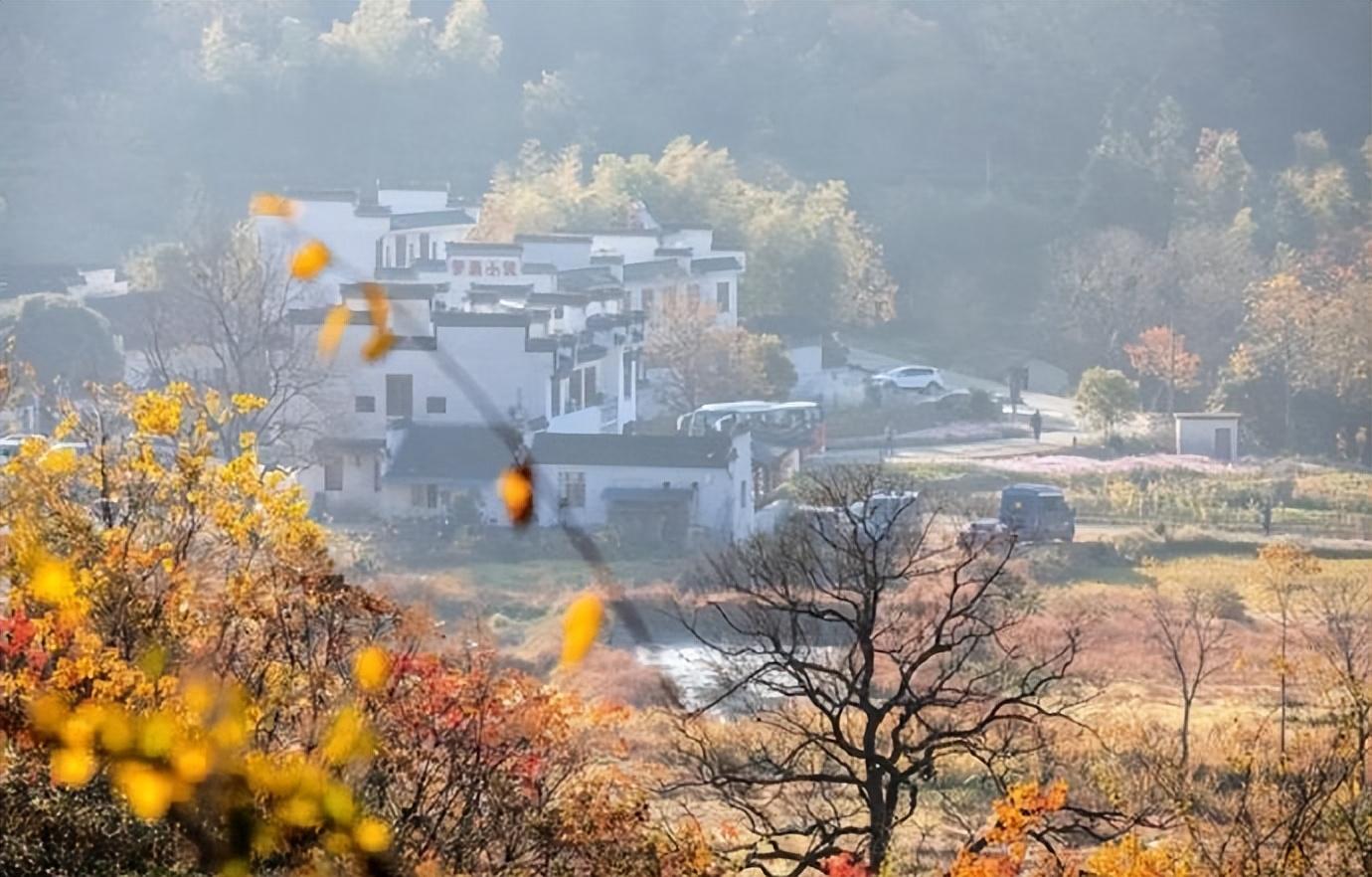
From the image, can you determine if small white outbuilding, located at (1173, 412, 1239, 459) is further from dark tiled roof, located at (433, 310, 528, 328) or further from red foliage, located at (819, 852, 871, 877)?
red foliage, located at (819, 852, 871, 877)

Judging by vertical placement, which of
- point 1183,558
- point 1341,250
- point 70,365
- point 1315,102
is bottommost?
point 1183,558

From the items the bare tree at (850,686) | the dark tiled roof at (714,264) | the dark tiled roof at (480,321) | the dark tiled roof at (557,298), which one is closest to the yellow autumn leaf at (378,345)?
the dark tiled roof at (480,321)

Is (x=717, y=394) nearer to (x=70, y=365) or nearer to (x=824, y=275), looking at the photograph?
(x=824, y=275)

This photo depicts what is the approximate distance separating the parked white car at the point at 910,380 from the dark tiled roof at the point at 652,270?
236 cm

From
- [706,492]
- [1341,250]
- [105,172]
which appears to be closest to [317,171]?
[105,172]

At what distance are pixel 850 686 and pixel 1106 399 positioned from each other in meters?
13.2

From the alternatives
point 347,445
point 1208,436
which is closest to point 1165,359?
point 1208,436

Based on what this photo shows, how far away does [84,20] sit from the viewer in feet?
113

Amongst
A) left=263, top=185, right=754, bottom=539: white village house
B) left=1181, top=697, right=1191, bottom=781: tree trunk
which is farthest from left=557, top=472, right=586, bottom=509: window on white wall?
left=1181, top=697, right=1191, bottom=781: tree trunk

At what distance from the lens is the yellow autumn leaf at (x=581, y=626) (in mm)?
12487

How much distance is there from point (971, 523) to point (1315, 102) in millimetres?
25328

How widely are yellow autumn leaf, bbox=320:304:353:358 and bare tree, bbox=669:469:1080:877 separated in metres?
4.85

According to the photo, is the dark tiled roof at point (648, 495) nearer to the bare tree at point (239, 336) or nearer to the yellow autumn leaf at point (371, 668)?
the bare tree at point (239, 336)

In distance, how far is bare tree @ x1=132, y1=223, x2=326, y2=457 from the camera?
16.7 m
